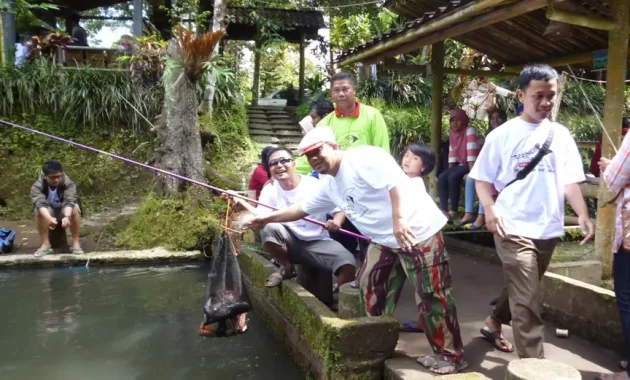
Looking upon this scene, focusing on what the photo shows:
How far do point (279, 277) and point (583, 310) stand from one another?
2516mm

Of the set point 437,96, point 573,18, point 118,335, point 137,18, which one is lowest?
point 118,335

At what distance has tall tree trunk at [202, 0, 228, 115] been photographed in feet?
37.5

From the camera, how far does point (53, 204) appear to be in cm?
761

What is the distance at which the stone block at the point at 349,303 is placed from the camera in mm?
3883

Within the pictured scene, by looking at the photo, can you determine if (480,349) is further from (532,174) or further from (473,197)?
(473,197)

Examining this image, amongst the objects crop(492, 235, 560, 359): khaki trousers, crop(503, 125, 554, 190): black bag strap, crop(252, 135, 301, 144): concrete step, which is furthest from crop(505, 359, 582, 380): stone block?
crop(252, 135, 301, 144): concrete step

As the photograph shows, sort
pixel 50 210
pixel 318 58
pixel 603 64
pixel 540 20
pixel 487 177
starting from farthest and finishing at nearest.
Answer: pixel 318 58 < pixel 50 210 < pixel 540 20 < pixel 603 64 < pixel 487 177

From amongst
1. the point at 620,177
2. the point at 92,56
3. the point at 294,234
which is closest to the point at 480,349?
the point at 620,177

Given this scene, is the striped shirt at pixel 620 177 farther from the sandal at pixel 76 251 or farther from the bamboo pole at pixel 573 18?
the sandal at pixel 76 251

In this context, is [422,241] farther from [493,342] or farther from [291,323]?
[291,323]

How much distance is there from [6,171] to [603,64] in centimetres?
1097

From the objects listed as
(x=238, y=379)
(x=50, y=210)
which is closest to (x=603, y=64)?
(x=238, y=379)

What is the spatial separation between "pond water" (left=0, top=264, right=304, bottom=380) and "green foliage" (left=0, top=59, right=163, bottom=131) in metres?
5.16

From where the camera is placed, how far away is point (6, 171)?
35.7ft
